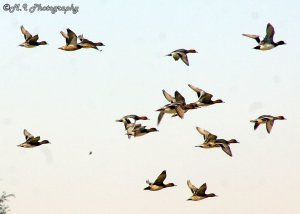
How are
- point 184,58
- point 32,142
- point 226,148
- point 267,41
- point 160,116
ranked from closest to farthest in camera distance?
point 226,148
point 160,116
point 32,142
point 267,41
point 184,58

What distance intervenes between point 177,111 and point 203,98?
9.58 feet

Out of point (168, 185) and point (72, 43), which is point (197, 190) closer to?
point (168, 185)

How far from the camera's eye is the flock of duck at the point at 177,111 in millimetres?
33375

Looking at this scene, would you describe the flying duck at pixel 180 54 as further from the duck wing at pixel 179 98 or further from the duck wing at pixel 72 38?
the duck wing at pixel 72 38

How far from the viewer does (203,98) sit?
3581 centimetres

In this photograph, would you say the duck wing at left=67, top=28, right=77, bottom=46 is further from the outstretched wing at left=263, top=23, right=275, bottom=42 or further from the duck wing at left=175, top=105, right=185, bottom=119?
the outstretched wing at left=263, top=23, right=275, bottom=42

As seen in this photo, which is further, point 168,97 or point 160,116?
point 168,97

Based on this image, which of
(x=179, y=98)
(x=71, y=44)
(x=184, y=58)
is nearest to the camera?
(x=71, y=44)

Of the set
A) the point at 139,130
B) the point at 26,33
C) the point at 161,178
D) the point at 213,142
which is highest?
the point at 26,33

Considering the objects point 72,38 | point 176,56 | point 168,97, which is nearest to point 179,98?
point 168,97

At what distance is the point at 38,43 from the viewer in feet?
123

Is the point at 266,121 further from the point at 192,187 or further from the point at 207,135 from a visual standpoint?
the point at 192,187

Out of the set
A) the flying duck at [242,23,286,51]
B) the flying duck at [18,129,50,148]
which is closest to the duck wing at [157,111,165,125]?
the flying duck at [18,129,50,148]

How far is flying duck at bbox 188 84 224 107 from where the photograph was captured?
3581cm
